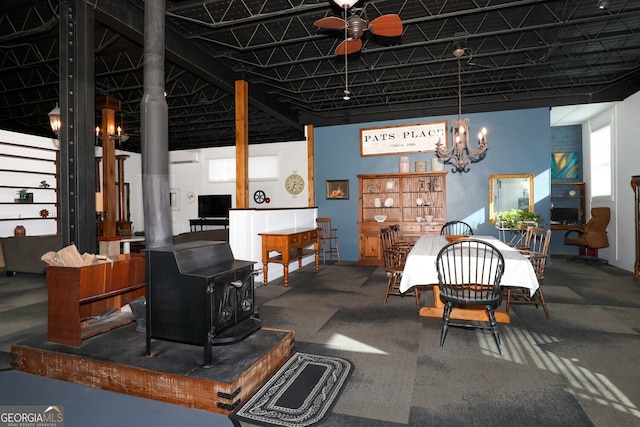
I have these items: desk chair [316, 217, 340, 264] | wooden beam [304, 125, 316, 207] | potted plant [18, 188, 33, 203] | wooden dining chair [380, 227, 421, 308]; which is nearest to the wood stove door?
wooden dining chair [380, 227, 421, 308]

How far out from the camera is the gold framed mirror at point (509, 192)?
7.19 m

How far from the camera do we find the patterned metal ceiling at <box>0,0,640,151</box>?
444 cm

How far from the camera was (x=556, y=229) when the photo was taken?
880 cm

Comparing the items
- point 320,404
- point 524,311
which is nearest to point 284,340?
point 320,404

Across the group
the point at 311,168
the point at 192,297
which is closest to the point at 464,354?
the point at 192,297

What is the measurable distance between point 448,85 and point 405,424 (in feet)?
22.4

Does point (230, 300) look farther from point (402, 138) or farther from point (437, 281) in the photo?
point (402, 138)

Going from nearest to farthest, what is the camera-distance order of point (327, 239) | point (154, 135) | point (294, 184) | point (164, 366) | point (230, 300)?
point (164, 366)
point (230, 300)
point (154, 135)
point (327, 239)
point (294, 184)

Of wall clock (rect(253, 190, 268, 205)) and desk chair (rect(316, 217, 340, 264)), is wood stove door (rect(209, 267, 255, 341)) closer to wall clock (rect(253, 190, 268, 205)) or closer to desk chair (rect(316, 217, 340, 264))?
desk chair (rect(316, 217, 340, 264))

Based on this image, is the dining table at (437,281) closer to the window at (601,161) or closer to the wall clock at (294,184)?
the window at (601,161)

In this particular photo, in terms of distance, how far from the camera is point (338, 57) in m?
5.87

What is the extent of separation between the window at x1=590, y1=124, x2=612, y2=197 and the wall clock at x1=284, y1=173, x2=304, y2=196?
768 centimetres

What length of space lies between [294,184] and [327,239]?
9.85ft

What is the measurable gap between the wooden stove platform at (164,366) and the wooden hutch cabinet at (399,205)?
4868 mm
